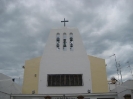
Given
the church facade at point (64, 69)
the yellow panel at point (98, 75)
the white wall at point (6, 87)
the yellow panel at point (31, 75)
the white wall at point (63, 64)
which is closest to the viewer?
the white wall at point (6, 87)

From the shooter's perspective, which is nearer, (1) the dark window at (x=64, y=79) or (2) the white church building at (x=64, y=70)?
(2) the white church building at (x=64, y=70)

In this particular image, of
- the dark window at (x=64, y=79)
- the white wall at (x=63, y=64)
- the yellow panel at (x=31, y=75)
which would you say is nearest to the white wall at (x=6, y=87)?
the yellow panel at (x=31, y=75)

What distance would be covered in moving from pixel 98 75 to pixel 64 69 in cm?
460

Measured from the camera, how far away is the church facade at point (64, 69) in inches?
813

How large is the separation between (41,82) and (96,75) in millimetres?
7238

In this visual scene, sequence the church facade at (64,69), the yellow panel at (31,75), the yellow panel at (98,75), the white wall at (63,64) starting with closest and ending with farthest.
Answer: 1. the white wall at (63,64)
2. the church facade at (64,69)
3. the yellow panel at (98,75)
4. the yellow panel at (31,75)

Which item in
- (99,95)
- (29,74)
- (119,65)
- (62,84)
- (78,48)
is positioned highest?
(78,48)

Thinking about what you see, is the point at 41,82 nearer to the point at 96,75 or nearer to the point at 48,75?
the point at 48,75

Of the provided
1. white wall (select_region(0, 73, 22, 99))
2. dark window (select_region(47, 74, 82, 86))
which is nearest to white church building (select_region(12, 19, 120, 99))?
dark window (select_region(47, 74, 82, 86))

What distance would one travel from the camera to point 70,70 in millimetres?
21359

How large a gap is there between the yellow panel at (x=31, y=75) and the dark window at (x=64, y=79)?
1952 mm

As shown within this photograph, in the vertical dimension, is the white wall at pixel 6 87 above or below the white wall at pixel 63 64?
below

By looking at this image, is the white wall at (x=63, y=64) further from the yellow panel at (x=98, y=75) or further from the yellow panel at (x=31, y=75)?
the yellow panel at (x=31, y=75)

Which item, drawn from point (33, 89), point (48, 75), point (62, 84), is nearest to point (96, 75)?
point (62, 84)
